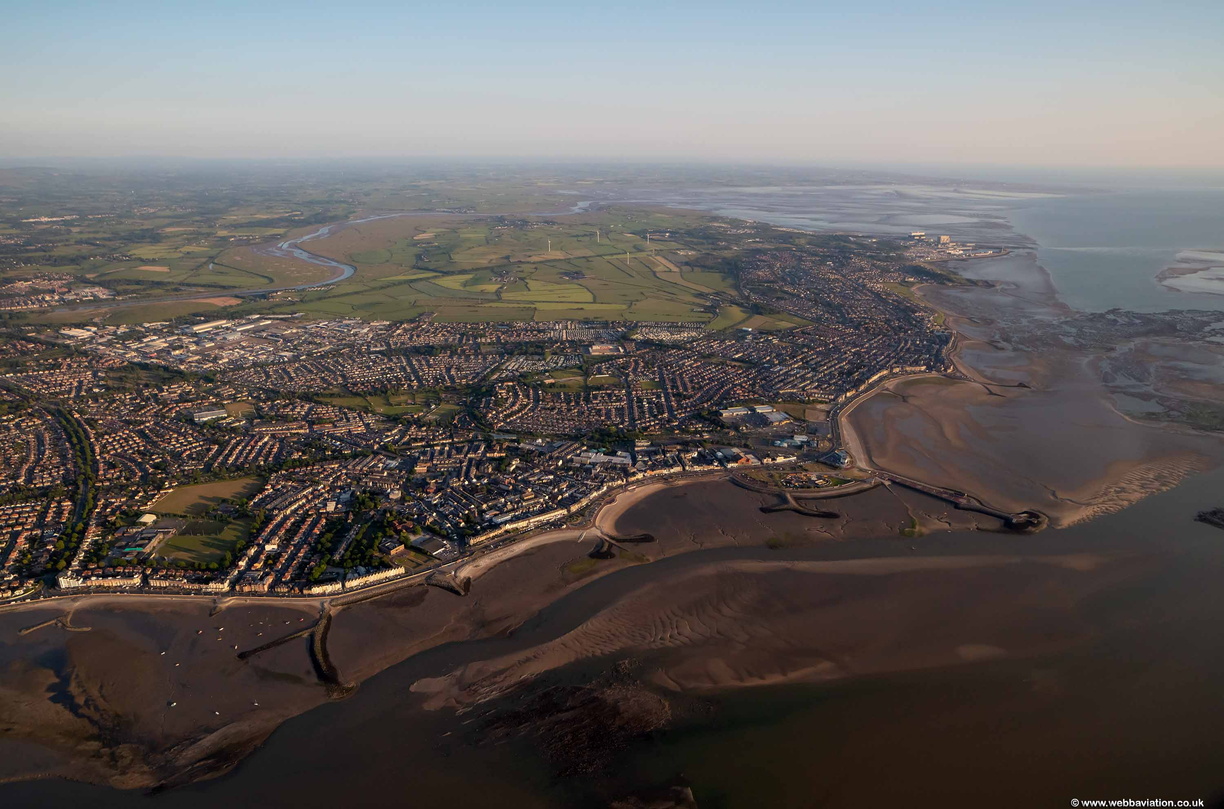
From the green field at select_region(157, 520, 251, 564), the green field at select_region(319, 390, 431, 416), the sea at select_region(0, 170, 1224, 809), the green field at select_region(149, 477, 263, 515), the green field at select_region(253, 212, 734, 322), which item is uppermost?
the green field at select_region(253, 212, 734, 322)

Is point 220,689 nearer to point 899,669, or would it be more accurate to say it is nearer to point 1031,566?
point 899,669

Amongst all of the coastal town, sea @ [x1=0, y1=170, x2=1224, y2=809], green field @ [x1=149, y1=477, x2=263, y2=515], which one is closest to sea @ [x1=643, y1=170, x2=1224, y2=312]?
the coastal town

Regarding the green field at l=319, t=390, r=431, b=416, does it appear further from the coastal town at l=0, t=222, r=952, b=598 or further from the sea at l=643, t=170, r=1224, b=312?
the sea at l=643, t=170, r=1224, b=312

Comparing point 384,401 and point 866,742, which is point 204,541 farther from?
point 866,742

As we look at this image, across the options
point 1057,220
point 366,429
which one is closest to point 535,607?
→ point 366,429

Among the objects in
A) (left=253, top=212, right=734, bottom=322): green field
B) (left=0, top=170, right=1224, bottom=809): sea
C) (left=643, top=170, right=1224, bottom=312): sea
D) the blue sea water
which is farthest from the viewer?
(left=643, top=170, right=1224, bottom=312): sea

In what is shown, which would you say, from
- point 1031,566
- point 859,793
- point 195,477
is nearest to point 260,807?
point 859,793
